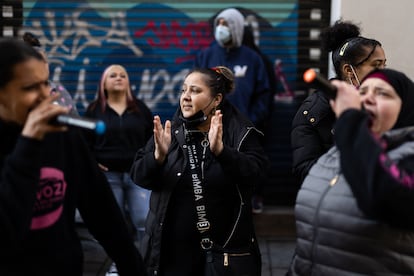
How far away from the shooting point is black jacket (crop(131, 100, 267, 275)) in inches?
148

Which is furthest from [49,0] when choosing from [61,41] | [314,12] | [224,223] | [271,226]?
[224,223]

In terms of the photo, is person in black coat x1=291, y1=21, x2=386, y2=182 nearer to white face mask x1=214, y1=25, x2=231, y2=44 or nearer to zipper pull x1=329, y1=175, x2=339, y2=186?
zipper pull x1=329, y1=175, x2=339, y2=186

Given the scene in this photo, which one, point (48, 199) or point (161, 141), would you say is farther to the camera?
point (161, 141)

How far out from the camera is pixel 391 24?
20.2 ft

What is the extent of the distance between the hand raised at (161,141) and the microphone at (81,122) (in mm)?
1556

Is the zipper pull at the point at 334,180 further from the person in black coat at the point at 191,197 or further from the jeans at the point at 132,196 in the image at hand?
the jeans at the point at 132,196

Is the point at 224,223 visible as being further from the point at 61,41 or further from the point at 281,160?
the point at 61,41

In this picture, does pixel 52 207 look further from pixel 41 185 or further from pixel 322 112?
pixel 322 112

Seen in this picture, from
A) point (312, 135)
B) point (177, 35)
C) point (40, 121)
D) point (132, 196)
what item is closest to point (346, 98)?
point (40, 121)

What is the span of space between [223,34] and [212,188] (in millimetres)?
2964

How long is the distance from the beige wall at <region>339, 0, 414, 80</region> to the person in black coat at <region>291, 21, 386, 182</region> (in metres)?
2.13

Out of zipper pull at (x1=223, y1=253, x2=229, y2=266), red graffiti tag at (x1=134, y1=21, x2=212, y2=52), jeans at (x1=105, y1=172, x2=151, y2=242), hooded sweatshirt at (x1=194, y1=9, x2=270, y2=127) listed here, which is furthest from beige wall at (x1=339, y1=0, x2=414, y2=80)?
zipper pull at (x1=223, y1=253, x2=229, y2=266)

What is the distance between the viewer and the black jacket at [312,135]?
3696 millimetres

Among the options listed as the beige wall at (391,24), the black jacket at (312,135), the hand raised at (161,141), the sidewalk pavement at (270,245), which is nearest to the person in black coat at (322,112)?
the black jacket at (312,135)
